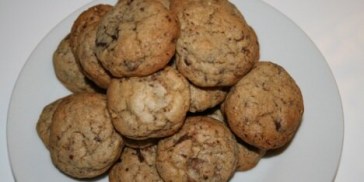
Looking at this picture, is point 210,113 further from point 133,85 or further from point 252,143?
point 133,85

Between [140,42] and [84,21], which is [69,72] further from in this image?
[140,42]

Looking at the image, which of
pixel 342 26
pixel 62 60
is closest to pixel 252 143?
pixel 62 60

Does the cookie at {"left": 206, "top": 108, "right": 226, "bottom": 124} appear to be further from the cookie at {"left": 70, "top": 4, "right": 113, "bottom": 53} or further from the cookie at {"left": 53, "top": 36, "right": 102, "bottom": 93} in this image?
the cookie at {"left": 70, "top": 4, "right": 113, "bottom": 53}

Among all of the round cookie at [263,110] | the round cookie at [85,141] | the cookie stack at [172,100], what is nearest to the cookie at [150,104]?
the cookie stack at [172,100]

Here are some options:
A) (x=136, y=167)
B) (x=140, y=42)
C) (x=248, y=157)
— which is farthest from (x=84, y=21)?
(x=248, y=157)

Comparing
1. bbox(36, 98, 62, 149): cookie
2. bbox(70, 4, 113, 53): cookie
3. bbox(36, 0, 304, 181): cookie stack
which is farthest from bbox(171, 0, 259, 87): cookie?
bbox(36, 98, 62, 149): cookie

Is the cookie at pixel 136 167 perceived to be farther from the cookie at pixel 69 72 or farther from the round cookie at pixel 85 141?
the cookie at pixel 69 72
